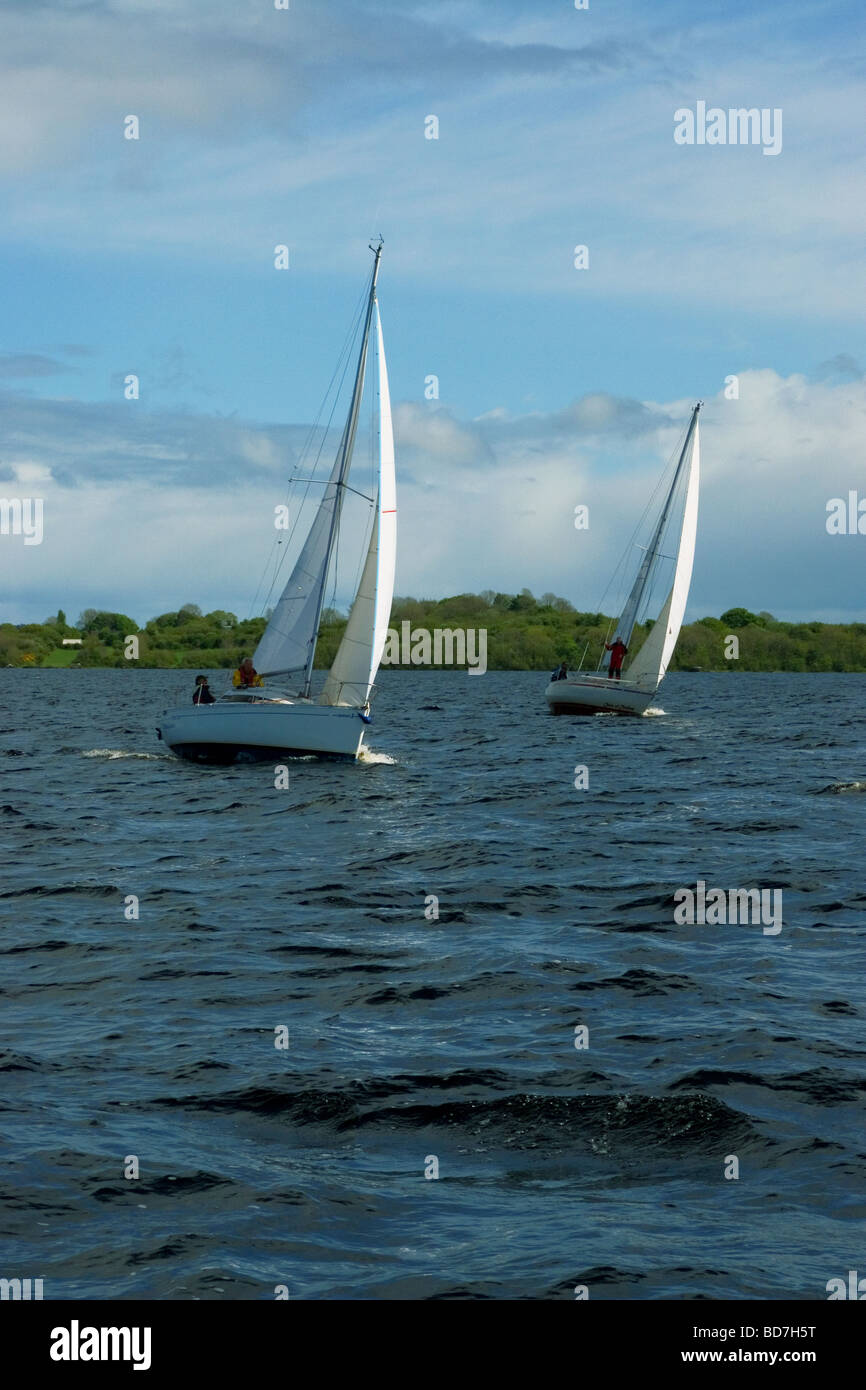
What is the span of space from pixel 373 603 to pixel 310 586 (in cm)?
216

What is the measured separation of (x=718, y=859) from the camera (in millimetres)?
21250

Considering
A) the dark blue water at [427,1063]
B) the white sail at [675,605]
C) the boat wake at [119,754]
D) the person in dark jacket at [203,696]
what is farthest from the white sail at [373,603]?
the white sail at [675,605]

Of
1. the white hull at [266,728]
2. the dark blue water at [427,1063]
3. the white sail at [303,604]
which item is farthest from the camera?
the white sail at [303,604]

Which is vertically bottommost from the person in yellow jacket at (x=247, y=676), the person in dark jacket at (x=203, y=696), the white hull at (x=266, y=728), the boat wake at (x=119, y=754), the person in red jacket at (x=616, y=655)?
the boat wake at (x=119, y=754)

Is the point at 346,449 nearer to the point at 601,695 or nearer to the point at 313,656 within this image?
the point at 313,656

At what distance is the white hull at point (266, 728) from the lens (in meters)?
33.2

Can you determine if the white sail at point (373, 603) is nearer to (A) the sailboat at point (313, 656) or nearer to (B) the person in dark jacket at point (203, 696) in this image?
(A) the sailboat at point (313, 656)

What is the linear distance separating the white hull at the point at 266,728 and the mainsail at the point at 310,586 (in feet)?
5.02

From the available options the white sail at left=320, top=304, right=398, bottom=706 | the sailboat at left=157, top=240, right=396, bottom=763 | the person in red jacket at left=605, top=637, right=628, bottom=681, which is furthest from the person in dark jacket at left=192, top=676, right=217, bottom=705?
the person in red jacket at left=605, top=637, right=628, bottom=681

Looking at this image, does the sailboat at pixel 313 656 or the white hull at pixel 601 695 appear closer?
the sailboat at pixel 313 656

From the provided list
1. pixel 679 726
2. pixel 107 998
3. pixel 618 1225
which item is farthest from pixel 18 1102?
pixel 679 726
